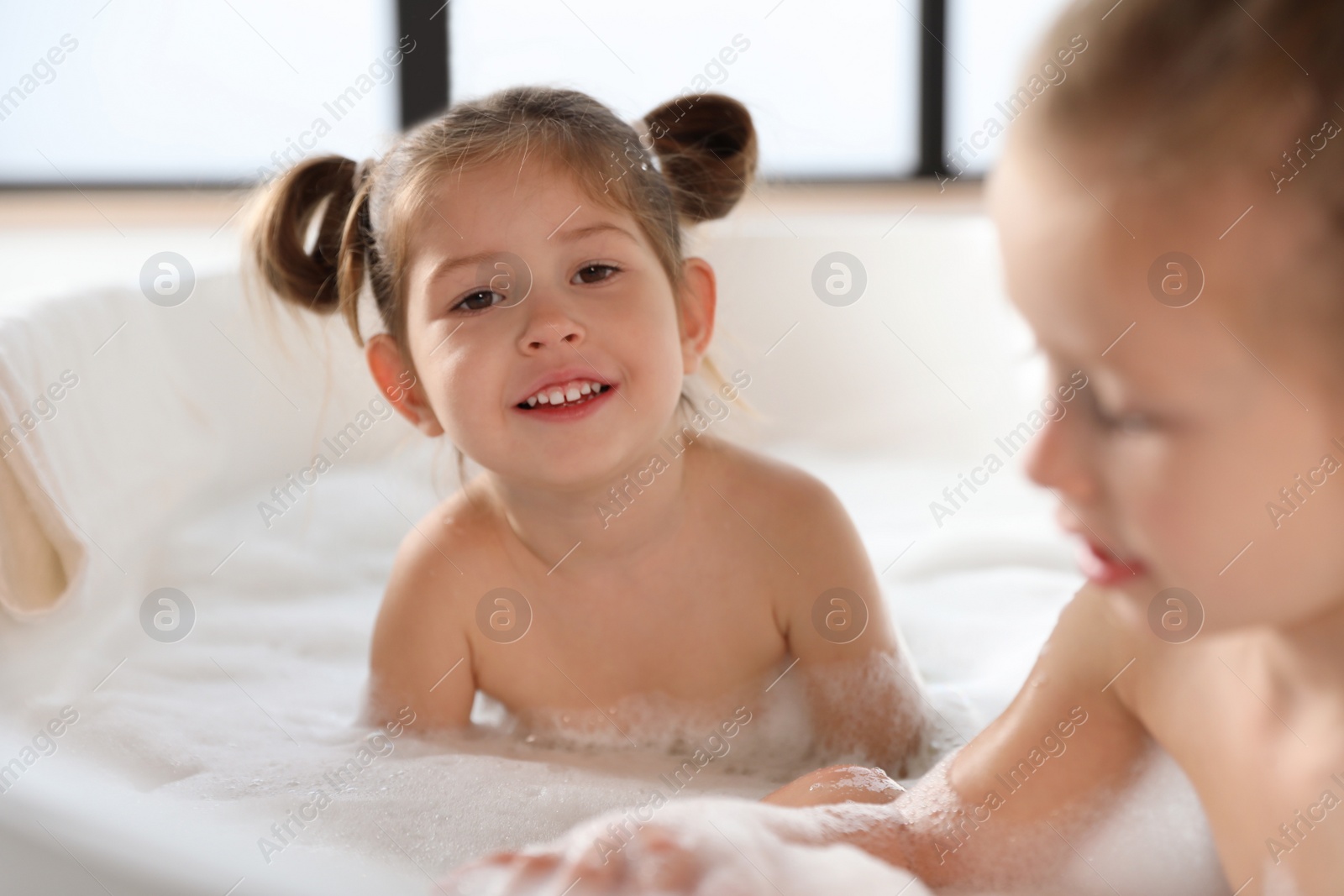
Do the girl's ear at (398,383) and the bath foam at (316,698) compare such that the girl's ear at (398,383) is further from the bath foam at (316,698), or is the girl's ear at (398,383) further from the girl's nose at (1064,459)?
the girl's nose at (1064,459)

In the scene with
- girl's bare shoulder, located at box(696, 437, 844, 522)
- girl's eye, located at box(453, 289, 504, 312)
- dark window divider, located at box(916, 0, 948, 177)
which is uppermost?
dark window divider, located at box(916, 0, 948, 177)

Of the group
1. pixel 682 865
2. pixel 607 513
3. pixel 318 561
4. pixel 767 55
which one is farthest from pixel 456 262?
pixel 767 55

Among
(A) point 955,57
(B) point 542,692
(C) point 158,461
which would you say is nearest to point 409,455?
(C) point 158,461

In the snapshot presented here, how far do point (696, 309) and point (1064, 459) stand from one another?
0.70 metres

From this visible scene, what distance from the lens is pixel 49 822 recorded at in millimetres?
600

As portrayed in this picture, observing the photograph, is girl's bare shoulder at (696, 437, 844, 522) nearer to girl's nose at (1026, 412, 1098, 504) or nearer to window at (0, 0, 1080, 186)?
girl's nose at (1026, 412, 1098, 504)

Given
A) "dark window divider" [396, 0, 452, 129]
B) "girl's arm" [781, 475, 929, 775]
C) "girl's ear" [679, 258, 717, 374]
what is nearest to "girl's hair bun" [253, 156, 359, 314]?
"girl's ear" [679, 258, 717, 374]

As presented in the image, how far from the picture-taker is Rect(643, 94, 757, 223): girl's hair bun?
1148 mm

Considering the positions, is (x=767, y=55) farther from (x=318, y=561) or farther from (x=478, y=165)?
(x=478, y=165)

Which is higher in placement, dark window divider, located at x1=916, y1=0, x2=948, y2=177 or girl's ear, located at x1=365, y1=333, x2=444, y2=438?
dark window divider, located at x1=916, y1=0, x2=948, y2=177

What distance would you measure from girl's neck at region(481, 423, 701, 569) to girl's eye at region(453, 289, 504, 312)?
0.18 m

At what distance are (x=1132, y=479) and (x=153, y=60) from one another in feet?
9.13

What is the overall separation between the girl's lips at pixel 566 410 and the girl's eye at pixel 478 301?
0.28ft

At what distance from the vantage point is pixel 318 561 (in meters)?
1.55
